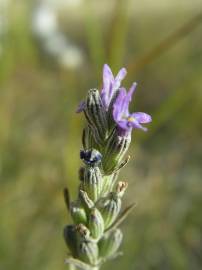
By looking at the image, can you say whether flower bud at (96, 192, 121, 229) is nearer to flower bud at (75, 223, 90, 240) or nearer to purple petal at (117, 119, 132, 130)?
flower bud at (75, 223, 90, 240)

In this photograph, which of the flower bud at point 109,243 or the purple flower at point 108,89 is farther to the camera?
the flower bud at point 109,243

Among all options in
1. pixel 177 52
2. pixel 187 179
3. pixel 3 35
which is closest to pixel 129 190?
pixel 187 179

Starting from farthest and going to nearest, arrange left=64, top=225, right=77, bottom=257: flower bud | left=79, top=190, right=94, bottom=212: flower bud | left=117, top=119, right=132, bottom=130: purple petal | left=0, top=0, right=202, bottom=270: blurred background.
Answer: left=0, top=0, right=202, bottom=270: blurred background, left=64, top=225, right=77, bottom=257: flower bud, left=79, top=190, right=94, bottom=212: flower bud, left=117, top=119, right=132, bottom=130: purple petal

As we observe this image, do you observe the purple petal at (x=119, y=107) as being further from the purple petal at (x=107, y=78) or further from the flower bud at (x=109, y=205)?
the flower bud at (x=109, y=205)

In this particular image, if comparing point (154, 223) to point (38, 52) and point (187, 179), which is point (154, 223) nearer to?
point (187, 179)

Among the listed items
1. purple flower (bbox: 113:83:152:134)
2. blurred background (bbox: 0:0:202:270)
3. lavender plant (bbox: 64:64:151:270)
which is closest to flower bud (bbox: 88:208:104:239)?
lavender plant (bbox: 64:64:151:270)

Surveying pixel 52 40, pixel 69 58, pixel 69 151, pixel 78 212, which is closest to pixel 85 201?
pixel 78 212

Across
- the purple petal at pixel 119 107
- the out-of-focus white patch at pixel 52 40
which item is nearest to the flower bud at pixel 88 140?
the purple petal at pixel 119 107
